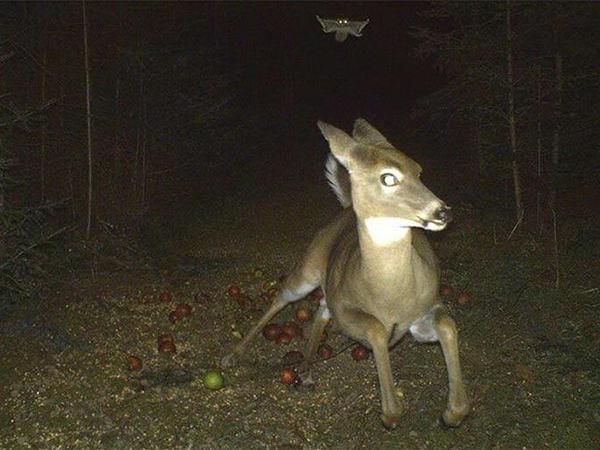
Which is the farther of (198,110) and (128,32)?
(198,110)

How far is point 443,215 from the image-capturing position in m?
3.52

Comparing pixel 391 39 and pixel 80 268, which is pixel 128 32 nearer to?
pixel 80 268

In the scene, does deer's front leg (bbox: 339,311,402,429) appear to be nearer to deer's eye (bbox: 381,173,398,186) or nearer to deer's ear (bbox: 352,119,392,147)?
deer's eye (bbox: 381,173,398,186)

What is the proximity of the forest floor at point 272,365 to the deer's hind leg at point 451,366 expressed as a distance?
0.41 feet

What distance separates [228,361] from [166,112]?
6334 mm

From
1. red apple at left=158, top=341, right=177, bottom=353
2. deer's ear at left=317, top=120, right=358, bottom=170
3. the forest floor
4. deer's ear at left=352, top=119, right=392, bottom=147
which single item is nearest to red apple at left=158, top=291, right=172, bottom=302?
the forest floor

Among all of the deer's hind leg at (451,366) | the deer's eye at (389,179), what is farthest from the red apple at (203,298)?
the deer's eye at (389,179)

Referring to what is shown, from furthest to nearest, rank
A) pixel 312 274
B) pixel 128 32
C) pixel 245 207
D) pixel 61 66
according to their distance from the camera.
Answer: pixel 245 207, pixel 128 32, pixel 61 66, pixel 312 274

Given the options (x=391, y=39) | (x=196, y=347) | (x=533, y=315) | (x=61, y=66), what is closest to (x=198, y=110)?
(x=61, y=66)

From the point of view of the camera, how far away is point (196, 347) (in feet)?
18.5

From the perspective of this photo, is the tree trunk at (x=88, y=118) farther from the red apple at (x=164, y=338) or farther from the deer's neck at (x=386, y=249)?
the deer's neck at (x=386, y=249)

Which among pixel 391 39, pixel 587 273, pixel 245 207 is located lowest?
pixel 391 39

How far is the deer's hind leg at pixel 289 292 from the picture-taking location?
18.0ft

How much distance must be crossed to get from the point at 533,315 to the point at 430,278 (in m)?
1.95
